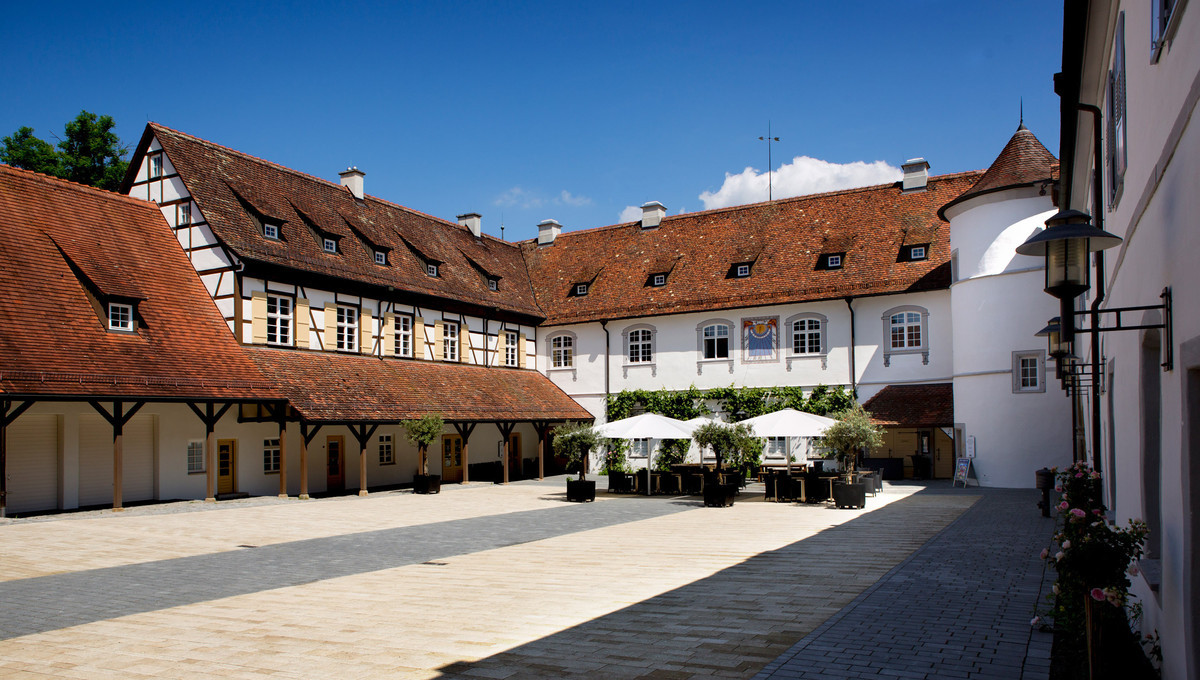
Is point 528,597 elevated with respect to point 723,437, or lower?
lower

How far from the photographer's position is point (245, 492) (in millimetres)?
22250

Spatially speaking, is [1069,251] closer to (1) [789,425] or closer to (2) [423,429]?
(1) [789,425]

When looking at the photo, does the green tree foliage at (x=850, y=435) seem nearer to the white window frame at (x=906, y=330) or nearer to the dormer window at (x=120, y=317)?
the white window frame at (x=906, y=330)

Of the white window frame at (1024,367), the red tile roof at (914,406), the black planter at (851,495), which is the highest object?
the white window frame at (1024,367)

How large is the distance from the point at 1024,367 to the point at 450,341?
57.3ft

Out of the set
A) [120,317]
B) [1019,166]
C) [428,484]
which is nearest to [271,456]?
[428,484]

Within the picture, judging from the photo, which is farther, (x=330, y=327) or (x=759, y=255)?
(x=759, y=255)

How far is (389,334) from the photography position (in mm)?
27188

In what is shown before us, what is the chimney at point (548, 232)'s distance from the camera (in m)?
37.9

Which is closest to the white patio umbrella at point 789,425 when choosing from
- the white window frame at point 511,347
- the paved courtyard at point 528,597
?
the paved courtyard at point 528,597

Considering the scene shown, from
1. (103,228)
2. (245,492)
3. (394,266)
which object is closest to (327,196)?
(394,266)

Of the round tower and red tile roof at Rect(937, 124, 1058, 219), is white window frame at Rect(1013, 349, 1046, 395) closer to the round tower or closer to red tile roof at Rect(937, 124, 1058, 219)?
the round tower

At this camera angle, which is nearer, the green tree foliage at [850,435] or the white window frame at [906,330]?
the green tree foliage at [850,435]

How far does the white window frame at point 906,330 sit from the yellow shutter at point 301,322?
17.3 meters
